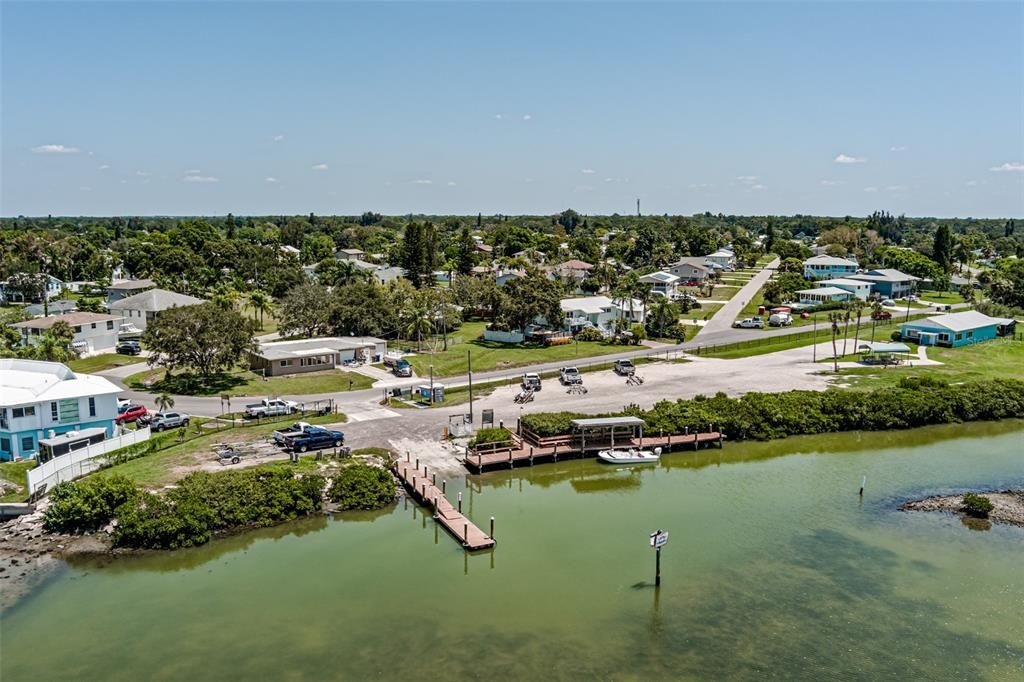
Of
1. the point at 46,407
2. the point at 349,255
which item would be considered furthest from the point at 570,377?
the point at 349,255

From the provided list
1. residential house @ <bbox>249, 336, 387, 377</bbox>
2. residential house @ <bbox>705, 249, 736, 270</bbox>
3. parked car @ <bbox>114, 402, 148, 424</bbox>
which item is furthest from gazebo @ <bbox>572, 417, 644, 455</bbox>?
residential house @ <bbox>705, 249, 736, 270</bbox>

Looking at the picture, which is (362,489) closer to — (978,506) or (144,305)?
(978,506)

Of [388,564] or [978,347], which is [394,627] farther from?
[978,347]

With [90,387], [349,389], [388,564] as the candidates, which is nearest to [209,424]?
[90,387]

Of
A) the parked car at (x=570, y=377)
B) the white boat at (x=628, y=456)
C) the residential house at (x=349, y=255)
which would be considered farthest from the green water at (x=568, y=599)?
the residential house at (x=349, y=255)

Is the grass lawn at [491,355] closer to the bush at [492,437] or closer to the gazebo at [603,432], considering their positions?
the bush at [492,437]

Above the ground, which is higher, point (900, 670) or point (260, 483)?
point (260, 483)
